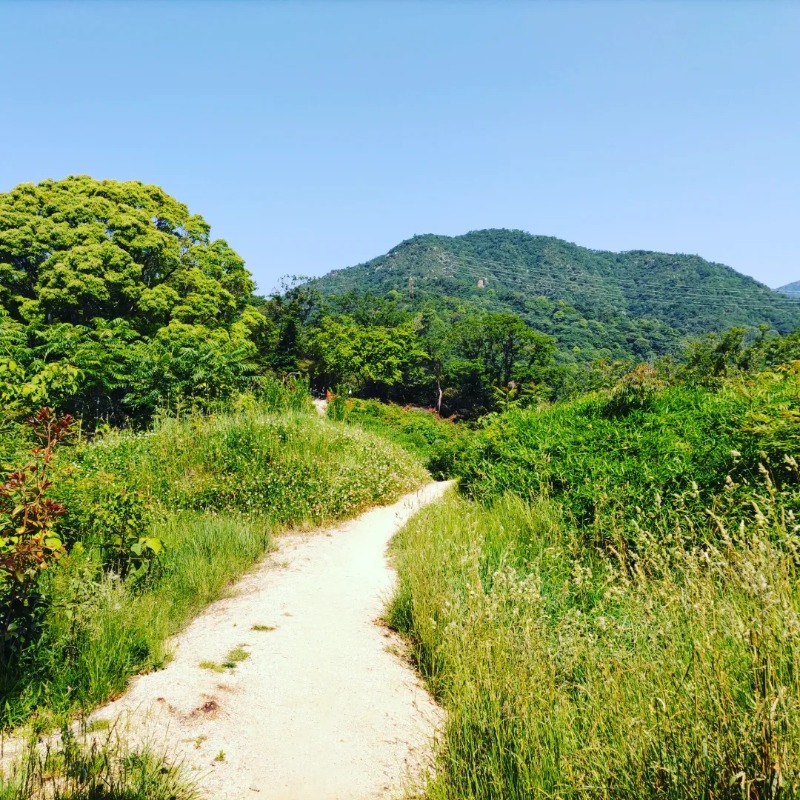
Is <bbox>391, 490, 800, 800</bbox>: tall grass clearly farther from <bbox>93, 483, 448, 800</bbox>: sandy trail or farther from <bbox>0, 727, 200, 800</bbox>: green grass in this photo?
<bbox>0, 727, 200, 800</bbox>: green grass

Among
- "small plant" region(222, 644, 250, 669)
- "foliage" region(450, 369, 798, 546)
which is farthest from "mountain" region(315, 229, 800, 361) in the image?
"small plant" region(222, 644, 250, 669)

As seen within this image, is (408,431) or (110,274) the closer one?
(408,431)

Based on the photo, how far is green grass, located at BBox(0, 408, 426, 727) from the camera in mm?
3479

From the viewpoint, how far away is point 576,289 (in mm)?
129875

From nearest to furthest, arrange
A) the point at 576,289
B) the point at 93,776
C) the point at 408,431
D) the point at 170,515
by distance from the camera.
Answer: the point at 93,776
the point at 170,515
the point at 408,431
the point at 576,289

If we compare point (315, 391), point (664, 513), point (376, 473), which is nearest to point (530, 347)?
point (315, 391)

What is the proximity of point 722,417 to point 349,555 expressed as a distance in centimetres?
507

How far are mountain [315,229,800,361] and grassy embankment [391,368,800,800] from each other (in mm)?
64123

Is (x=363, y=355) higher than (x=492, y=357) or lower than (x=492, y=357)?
lower

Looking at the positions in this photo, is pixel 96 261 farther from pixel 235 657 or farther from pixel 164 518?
pixel 235 657

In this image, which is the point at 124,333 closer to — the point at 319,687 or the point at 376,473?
the point at 376,473

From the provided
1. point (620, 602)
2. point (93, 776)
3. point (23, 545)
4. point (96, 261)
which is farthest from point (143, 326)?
point (620, 602)

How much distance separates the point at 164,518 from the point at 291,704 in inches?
157

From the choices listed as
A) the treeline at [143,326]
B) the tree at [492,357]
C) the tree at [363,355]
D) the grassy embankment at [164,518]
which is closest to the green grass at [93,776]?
the grassy embankment at [164,518]
